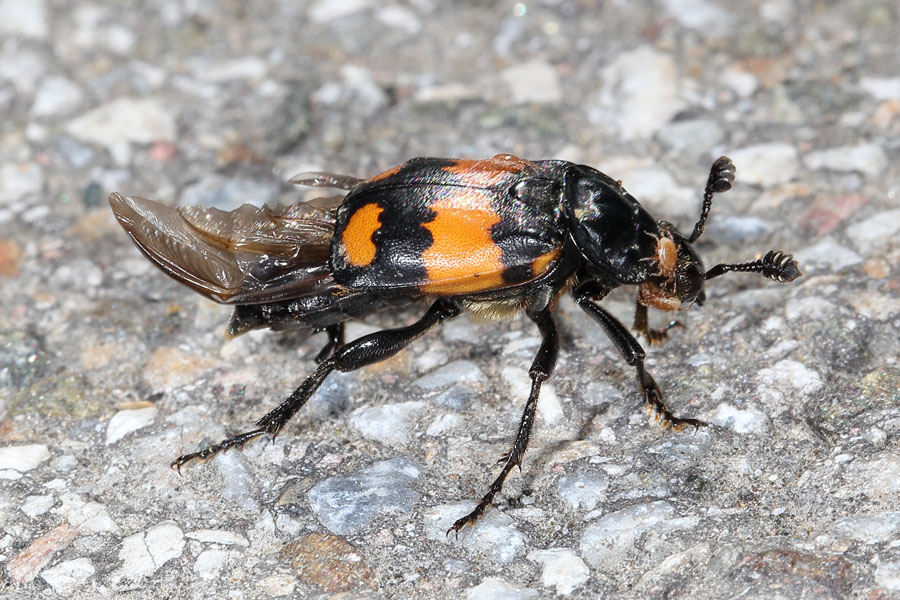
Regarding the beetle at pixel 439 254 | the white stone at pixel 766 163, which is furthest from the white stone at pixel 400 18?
the beetle at pixel 439 254

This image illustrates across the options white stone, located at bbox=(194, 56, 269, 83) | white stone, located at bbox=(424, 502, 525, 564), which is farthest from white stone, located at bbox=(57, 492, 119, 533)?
white stone, located at bbox=(194, 56, 269, 83)

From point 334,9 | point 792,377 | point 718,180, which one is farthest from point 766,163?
point 334,9

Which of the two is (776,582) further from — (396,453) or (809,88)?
(809,88)

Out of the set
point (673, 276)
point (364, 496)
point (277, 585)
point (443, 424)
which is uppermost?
point (673, 276)

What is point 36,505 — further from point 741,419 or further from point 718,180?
point 718,180

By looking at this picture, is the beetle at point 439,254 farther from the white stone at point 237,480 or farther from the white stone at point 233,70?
the white stone at point 233,70

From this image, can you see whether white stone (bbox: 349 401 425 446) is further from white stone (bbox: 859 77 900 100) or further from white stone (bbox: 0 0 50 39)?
white stone (bbox: 0 0 50 39)
